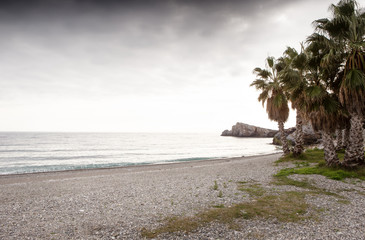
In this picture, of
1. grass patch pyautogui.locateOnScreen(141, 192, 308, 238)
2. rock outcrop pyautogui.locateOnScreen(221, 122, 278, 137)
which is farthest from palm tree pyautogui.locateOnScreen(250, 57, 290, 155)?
rock outcrop pyautogui.locateOnScreen(221, 122, 278, 137)

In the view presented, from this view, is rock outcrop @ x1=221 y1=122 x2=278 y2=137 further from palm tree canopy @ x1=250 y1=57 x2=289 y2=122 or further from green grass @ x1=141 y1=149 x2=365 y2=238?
green grass @ x1=141 y1=149 x2=365 y2=238

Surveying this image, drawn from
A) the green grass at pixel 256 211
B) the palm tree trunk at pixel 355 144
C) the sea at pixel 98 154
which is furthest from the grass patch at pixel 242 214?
the sea at pixel 98 154

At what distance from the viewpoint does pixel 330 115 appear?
1538cm

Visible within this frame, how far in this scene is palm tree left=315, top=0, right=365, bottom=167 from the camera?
44.2 ft

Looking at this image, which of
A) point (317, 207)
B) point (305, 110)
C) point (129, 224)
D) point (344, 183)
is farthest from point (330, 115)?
point (129, 224)

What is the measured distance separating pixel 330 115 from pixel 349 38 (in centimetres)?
548

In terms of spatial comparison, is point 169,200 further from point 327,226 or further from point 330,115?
point 330,115

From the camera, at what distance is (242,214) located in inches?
341

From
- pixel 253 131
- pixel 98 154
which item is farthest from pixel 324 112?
pixel 253 131

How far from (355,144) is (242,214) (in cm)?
1237

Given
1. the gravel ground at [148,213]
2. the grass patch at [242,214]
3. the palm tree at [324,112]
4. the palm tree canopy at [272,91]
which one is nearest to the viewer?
the gravel ground at [148,213]

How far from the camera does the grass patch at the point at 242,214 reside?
768 centimetres

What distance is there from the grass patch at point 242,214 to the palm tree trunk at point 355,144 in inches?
331

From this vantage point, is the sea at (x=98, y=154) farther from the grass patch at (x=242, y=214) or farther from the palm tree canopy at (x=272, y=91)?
the grass patch at (x=242, y=214)
